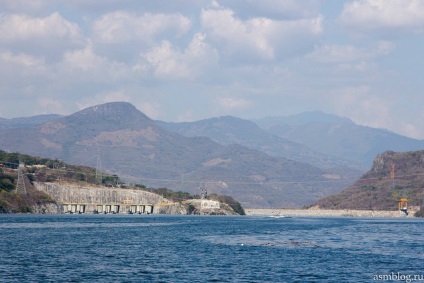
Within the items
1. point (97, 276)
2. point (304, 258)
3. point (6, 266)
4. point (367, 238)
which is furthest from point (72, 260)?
point (367, 238)

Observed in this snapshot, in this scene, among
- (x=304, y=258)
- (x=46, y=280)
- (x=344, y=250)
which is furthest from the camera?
(x=344, y=250)

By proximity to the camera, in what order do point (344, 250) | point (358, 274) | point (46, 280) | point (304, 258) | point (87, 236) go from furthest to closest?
point (87, 236) < point (344, 250) < point (304, 258) < point (358, 274) < point (46, 280)

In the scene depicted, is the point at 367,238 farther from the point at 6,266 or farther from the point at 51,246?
the point at 6,266

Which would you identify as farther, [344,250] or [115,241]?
[115,241]

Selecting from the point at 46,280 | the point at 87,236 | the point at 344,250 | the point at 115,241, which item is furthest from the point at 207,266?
the point at 87,236

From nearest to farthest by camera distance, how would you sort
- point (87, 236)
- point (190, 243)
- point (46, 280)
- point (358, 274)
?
point (46, 280)
point (358, 274)
point (190, 243)
point (87, 236)

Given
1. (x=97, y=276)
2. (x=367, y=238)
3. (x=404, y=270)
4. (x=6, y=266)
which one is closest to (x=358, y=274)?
(x=404, y=270)

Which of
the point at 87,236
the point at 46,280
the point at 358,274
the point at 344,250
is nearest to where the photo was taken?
the point at 46,280

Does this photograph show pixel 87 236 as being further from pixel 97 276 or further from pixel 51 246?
pixel 97 276

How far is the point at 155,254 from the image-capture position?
4163 inches

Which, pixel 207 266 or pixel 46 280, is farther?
pixel 207 266

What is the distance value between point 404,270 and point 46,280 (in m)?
40.5

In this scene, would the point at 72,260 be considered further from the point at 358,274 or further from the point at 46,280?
the point at 358,274

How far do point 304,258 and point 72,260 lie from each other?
3058 centimetres
